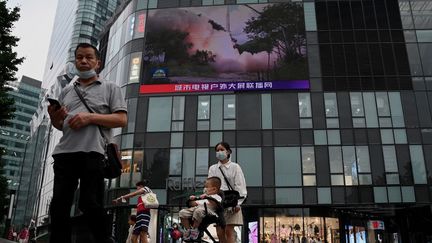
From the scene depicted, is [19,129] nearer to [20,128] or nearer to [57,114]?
[20,128]

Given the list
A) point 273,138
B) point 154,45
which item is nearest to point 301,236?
point 273,138

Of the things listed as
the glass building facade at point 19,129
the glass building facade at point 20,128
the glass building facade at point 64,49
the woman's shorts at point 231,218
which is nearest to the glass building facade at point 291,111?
the woman's shorts at point 231,218

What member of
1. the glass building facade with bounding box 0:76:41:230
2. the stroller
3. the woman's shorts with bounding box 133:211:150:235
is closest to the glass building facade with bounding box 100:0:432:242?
the woman's shorts with bounding box 133:211:150:235

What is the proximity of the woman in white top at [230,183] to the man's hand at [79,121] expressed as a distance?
3304 mm

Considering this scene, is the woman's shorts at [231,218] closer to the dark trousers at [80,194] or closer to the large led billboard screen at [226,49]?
the dark trousers at [80,194]

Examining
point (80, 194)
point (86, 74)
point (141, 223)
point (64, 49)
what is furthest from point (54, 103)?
point (64, 49)

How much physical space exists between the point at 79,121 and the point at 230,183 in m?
3.69

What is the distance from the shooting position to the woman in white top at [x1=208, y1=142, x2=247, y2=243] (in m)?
Answer: 5.98

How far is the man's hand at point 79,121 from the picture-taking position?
3105mm

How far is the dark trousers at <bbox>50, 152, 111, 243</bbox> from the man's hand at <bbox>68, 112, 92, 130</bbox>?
23 centimetres

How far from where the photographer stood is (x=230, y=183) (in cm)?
639

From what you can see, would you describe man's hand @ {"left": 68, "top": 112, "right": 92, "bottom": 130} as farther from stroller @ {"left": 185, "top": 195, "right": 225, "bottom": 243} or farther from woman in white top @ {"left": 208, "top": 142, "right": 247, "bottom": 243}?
woman in white top @ {"left": 208, "top": 142, "right": 247, "bottom": 243}

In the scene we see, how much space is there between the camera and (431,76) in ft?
94.7

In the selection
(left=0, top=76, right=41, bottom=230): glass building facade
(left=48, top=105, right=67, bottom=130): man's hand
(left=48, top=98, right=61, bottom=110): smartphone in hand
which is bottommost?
(left=48, top=105, right=67, bottom=130): man's hand
